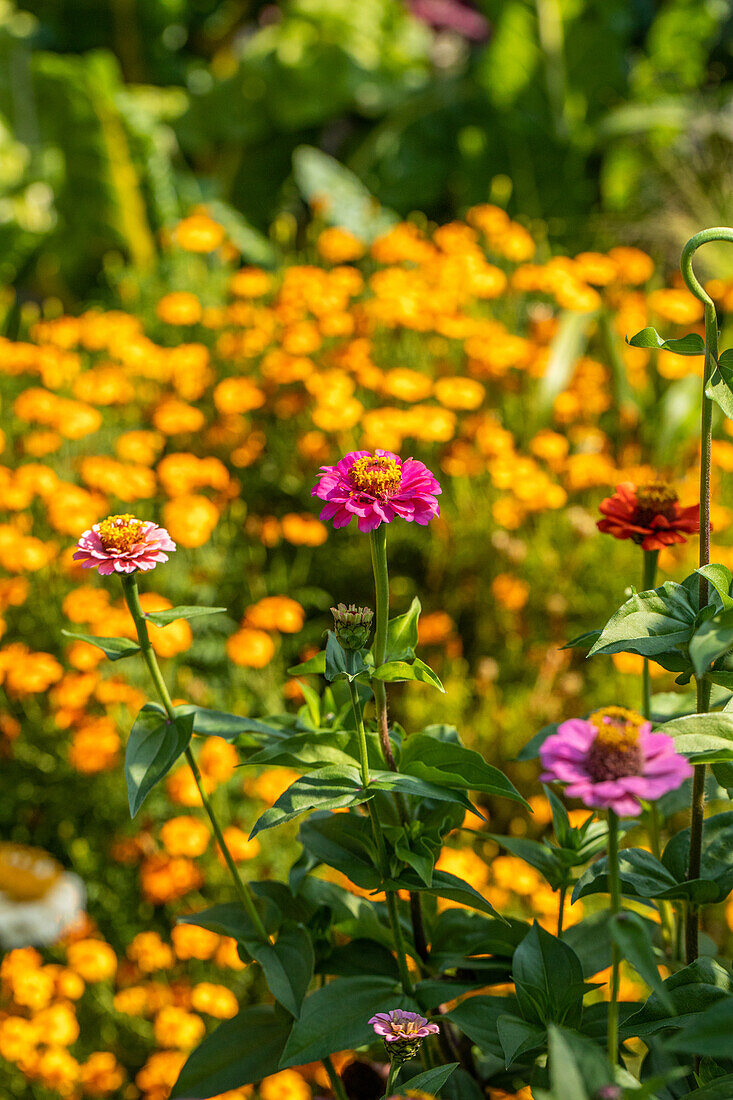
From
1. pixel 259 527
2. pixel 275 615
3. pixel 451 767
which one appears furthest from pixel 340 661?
pixel 259 527

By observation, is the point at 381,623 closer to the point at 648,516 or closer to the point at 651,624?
the point at 651,624

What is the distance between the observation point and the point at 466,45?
5953mm

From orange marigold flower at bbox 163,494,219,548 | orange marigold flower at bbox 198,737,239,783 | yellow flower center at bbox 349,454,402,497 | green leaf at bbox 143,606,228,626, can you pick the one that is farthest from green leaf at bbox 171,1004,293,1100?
orange marigold flower at bbox 163,494,219,548

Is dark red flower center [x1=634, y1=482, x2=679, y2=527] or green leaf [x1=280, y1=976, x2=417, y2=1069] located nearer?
green leaf [x1=280, y1=976, x2=417, y2=1069]

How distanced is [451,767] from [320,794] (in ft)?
0.40

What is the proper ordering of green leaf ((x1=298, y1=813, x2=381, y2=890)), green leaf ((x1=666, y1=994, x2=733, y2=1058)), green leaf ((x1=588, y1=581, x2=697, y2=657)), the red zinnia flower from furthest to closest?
1. the red zinnia flower
2. green leaf ((x1=298, y1=813, x2=381, y2=890))
3. green leaf ((x1=588, y1=581, x2=697, y2=657))
4. green leaf ((x1=666, y1=994, x2=733, y2=1058))

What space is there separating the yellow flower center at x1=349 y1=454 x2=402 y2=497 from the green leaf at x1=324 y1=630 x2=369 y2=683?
0.12 meters

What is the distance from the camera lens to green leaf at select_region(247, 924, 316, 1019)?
85 cm

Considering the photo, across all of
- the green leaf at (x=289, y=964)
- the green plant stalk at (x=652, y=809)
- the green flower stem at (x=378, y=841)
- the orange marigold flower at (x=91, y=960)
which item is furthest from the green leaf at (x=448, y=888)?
the orange marigold flower at (x=91, y=960)

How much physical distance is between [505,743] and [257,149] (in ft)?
12.7

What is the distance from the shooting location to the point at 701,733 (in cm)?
70

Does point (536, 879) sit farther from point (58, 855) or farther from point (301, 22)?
point (301, 22)

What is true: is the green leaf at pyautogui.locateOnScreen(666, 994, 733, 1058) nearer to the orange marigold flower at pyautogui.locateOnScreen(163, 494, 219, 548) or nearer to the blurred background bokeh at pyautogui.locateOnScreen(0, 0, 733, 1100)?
the blurred background bokeh at pyautogui.locateOnScreen(0, 0, 733, 1100)

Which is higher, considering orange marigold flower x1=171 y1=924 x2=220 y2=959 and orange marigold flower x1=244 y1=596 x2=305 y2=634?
orange marigold flower x1=244 y1=596 x2=305 y2=634
